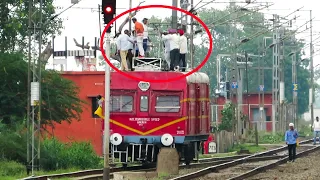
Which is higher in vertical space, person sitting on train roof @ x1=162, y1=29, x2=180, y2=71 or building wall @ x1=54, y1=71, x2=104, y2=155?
person sitting on train roof @ x1=162, y1=29, x2=180, y2=71

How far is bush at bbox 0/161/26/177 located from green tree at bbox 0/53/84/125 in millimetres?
5790

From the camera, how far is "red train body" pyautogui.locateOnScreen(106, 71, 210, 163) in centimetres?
2959

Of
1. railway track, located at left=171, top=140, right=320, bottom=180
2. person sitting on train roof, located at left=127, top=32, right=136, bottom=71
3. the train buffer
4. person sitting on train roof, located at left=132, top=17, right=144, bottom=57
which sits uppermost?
person sitting on train roof, located at left=132, top=17, right=144, bottom=57

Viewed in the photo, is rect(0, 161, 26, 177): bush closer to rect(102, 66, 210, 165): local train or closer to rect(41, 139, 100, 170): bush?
rect(41, 139, 100, 170): bush

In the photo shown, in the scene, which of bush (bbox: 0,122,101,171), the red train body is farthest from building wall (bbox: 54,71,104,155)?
the red train body

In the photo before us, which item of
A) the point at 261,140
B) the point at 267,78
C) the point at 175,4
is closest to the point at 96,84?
the point at 175,4

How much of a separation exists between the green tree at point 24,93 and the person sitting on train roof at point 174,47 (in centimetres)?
841

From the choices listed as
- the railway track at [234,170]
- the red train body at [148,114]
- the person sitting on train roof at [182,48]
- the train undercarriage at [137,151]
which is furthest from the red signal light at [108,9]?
the train undercarriage at [137,151]

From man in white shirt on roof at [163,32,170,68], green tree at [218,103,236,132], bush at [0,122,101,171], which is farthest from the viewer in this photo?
green tree at [218,103,236,132]

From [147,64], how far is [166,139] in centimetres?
262

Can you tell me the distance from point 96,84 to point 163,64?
1590 centimetres

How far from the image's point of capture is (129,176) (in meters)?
27.3

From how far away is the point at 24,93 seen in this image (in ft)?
122

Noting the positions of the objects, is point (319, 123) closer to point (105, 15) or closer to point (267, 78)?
point (105, 15)
